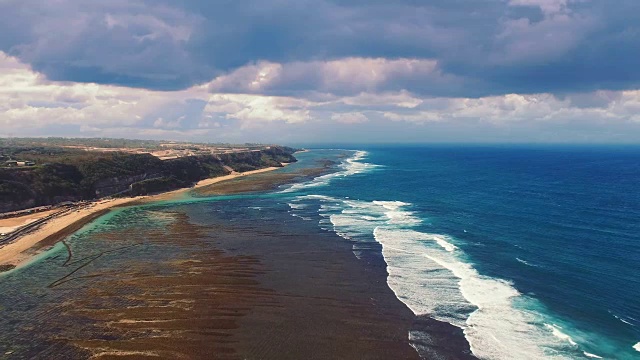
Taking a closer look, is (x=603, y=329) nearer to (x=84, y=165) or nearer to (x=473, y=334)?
(x=473, y=334)

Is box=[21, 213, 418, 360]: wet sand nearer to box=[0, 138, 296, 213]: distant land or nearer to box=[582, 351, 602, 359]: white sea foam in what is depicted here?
box=[582, 351, 602, 359]: white sea foam

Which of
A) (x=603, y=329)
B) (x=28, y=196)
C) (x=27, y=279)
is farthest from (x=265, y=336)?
(x=28, y=196)

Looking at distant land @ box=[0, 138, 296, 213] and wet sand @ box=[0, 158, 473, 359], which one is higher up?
distant land @ box=[0, 138, 296, 213]

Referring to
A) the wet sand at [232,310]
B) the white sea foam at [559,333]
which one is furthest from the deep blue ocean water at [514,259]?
the wet sand at [232,310]

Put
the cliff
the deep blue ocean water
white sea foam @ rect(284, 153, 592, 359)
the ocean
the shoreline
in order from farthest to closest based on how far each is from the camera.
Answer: the cliff < the shoreline < the ocean < the deep blue ocean water < white sea foam @ rect(284, 153, 592, 359)

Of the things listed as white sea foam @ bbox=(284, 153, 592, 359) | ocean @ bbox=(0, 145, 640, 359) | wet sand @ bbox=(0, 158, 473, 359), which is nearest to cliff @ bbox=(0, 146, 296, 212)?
ocean @ bbox=(0, 145, 640, 359)

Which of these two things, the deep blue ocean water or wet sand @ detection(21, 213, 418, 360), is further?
the deep blue ocean water
